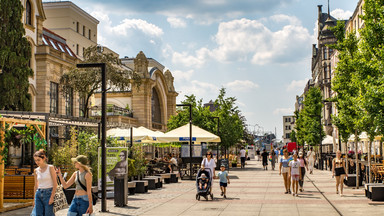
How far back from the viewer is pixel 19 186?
15.8m

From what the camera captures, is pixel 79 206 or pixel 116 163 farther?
pixel 116 163

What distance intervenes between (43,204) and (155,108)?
2323 inches

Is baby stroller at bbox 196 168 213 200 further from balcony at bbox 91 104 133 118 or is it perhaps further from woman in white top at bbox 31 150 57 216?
balcony at bbox 91 104 133 118

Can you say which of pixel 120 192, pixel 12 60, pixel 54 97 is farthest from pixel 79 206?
pixel 54 97

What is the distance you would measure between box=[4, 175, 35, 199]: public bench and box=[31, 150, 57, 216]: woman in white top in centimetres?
702

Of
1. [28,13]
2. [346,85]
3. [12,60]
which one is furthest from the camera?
[28,13]

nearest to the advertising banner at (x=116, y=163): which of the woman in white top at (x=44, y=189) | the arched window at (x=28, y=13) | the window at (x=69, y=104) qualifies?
the woman in white top at (x=44, y=189)

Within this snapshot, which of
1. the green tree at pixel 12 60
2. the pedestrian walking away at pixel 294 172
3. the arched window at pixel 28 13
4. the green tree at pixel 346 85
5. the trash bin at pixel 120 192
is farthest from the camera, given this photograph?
the arched window at pixel 28 13

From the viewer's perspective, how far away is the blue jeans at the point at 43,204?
29.4ft

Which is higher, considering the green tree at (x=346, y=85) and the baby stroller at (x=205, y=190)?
the green tree at (x=346, y=85)

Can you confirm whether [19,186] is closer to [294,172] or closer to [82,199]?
[82,199]

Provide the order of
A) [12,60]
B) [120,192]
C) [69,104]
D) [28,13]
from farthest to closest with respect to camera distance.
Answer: [69,104], [28,13], [12,60], [120,192]

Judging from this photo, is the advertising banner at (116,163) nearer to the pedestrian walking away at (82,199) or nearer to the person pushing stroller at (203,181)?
the person pushing stroller at (203,181)

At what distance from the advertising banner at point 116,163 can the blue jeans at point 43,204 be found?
700cm
